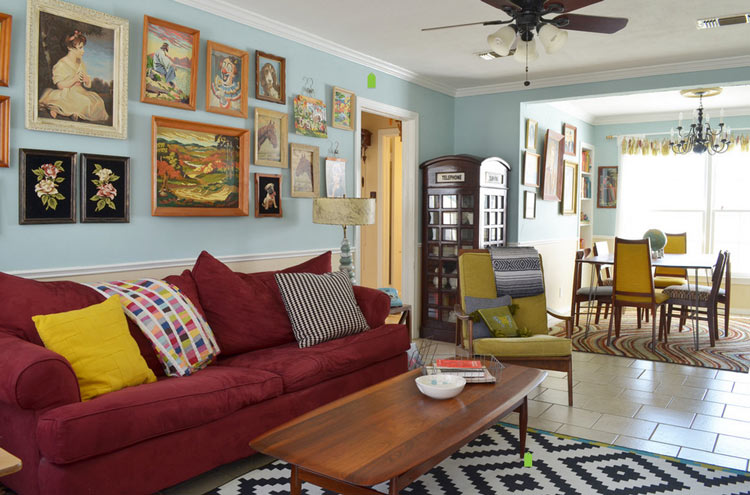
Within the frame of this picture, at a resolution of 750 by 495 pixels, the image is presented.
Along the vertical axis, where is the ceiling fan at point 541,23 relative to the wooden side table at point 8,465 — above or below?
above

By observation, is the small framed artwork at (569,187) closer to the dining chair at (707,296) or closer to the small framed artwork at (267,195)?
the dining chair at (707,296)

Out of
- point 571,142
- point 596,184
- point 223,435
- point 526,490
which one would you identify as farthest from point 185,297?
point 596,184

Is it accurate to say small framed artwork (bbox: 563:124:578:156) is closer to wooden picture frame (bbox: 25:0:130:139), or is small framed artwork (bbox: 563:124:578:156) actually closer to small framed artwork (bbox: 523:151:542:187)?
small framed artwork (bbox: 523:151:542:187)

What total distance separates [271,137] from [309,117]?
44 centimetres

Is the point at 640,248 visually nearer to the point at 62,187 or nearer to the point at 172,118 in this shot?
the point at 172,118

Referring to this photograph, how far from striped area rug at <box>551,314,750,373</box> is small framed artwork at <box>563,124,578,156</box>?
231 cm

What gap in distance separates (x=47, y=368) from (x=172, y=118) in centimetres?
183

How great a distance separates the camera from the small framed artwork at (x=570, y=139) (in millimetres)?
7642

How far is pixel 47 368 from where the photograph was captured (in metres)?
2.21

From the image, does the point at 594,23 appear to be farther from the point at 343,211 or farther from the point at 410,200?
the point at 410,200

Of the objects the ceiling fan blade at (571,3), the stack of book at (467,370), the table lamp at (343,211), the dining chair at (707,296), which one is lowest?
the stack of book at (467,370)

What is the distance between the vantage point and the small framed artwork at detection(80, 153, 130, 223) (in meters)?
3.17

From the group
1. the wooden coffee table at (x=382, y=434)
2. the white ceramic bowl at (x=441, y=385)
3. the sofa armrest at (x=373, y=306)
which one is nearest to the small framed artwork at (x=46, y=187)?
the wooden coffee table at (x=382, y=434)

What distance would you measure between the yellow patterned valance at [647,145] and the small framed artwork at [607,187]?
0.34 meters
